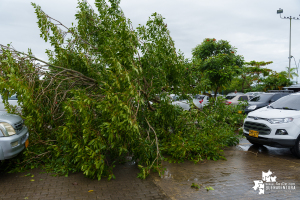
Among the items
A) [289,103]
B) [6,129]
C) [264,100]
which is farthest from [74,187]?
[264,100]

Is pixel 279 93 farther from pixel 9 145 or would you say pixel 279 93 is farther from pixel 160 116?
pixel 9 145

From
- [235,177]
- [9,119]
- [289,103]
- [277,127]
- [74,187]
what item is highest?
[9,119]

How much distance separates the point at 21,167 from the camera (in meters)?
5.66

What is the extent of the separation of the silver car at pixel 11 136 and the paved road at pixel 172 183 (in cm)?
61

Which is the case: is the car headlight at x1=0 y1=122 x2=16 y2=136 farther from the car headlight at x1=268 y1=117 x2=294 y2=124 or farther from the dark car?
the dark car

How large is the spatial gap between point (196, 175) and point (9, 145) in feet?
12.2

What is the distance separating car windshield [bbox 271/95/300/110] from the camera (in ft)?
23.9

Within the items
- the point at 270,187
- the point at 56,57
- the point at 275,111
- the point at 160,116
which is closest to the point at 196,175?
the point at 270,187

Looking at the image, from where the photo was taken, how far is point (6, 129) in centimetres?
501

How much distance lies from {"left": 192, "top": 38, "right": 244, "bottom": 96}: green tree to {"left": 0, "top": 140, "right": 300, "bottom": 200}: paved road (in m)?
6.71

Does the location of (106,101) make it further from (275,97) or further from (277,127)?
(275,97)

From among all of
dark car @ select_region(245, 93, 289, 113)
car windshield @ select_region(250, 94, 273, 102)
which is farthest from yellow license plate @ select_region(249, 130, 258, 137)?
car windshield @ select_region(250, 94, 273, 102)

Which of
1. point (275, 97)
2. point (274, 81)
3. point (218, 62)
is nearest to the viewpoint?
point (218, 62)

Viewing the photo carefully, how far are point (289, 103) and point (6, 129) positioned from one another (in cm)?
727
